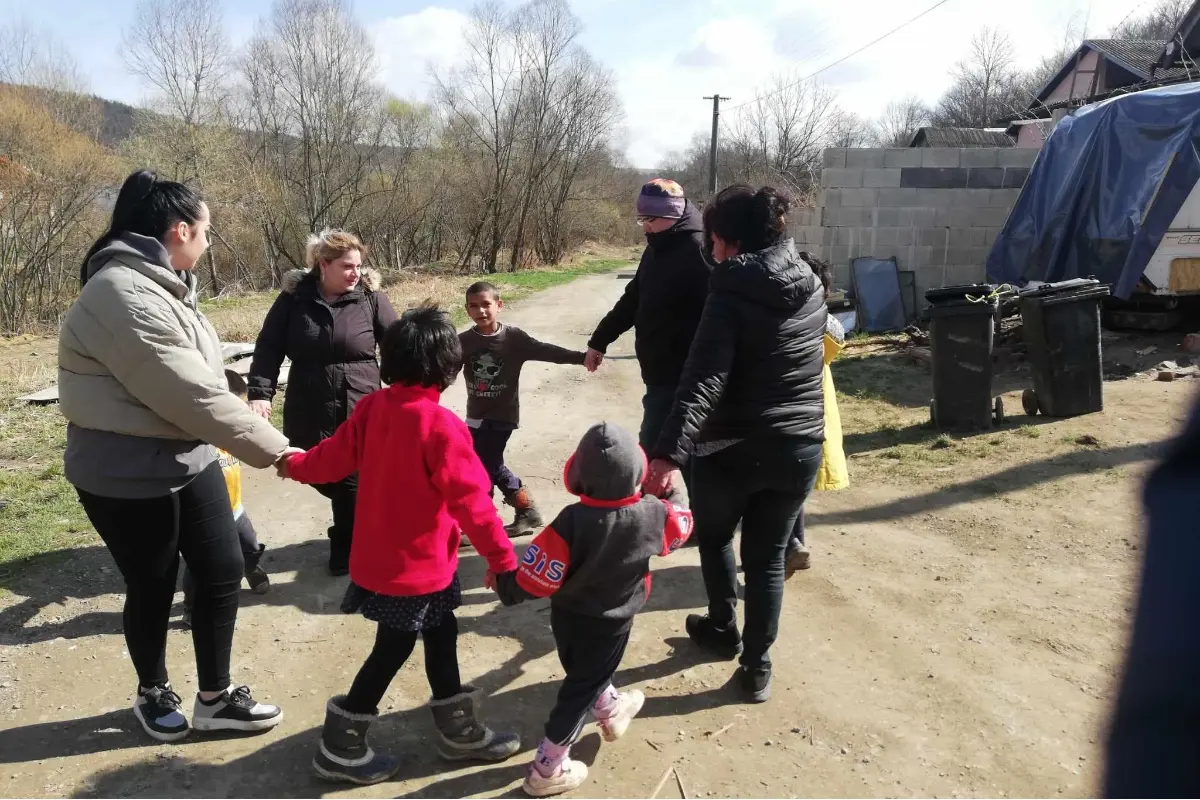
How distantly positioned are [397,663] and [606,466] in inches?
38.7

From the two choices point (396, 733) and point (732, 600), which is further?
point (732, 600)

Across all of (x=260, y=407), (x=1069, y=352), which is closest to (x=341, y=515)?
(x=260, y=407)

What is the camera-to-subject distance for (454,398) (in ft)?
28.1

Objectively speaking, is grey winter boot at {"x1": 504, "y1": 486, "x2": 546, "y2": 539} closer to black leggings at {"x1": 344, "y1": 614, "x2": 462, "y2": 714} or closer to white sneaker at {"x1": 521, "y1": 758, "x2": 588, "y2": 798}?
black leggings at {"x1": 344, "y1": 614, "x2": 462, "y2": 714}

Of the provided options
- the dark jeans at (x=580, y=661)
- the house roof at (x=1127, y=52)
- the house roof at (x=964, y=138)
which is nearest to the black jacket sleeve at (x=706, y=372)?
the dark jeans at (x=580, y=661)

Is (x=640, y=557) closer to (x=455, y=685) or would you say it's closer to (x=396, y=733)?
(x=455, y=685)

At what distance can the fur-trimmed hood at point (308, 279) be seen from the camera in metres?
4.20

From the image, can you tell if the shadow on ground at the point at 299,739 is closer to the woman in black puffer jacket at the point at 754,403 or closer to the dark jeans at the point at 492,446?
the woman in black puffer jacket at the point at 754,403

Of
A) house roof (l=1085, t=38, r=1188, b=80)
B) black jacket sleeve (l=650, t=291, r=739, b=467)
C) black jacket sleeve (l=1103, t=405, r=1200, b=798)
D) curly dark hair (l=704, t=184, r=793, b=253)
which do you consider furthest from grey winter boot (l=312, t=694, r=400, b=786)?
house roof (l=1085, t=38, r=1188, b=80)

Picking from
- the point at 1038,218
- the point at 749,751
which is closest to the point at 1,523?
the point at 749,751

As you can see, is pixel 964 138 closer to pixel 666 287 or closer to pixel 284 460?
pixel 666 287

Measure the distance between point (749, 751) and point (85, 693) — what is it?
8.47 feet

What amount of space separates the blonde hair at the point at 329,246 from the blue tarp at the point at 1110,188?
8333mm

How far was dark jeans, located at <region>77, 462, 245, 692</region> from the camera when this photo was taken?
111 inches
